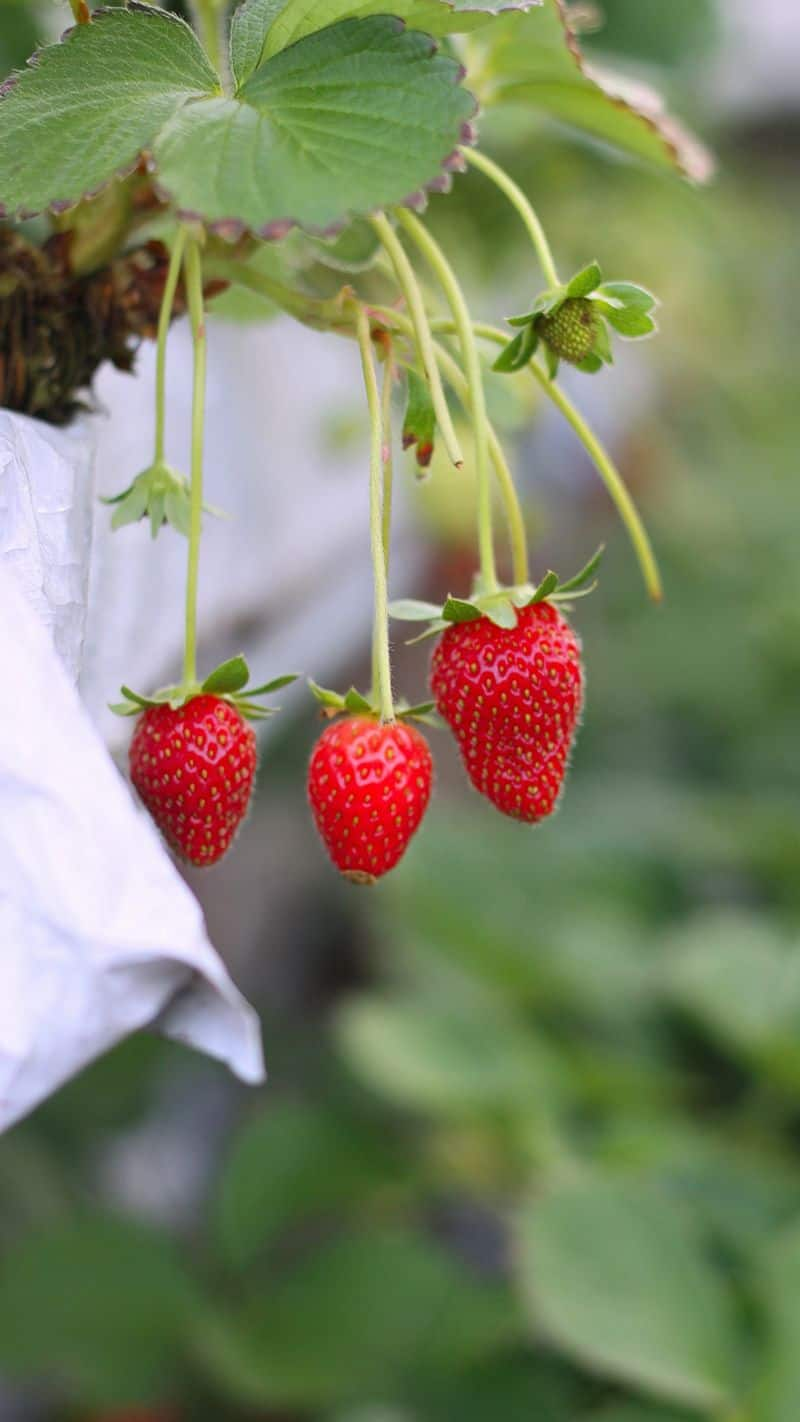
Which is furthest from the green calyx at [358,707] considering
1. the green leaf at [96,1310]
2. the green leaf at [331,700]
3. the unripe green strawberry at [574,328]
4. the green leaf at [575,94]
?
the green leaf at [96,1310]

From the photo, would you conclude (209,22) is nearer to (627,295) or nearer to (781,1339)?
(627,295)

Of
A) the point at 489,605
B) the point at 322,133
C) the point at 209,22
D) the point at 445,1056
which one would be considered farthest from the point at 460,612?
the point at 445,1056

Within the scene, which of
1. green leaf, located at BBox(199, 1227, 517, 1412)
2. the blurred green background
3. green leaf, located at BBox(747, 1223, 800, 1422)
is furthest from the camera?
green leaf, located at BBox(199, 1227, 517, 1412)

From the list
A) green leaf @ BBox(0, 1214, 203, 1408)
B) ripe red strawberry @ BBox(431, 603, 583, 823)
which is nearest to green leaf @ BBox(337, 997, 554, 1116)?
green leaf @ BBox(0, 1214, 203, 1408)

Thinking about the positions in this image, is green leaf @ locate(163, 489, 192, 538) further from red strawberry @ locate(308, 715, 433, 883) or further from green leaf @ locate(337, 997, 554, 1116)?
green leaf @ locate(337, 997, 554, 1116)

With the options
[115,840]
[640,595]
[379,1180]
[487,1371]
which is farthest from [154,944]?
[640,595]

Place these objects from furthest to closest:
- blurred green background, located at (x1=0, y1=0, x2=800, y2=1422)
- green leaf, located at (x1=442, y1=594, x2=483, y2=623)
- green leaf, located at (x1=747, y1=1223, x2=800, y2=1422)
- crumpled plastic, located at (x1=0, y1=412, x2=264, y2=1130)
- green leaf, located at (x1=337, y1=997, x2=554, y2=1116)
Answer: green leaf, located at (x1=337, y1=997, x2=554, y2=1116) < blurred green background, located at (x1=0, y1=0, x2=800, y2=1422) < green leaf, located at (x1=747, y1=1223, x2=800, y2=1422) < green leaf, located at (x1=442, y1=594, x2=483, y2=623) < crumpled plastic, located at (x1=0, y1=412, x2=264, y2=1130)
